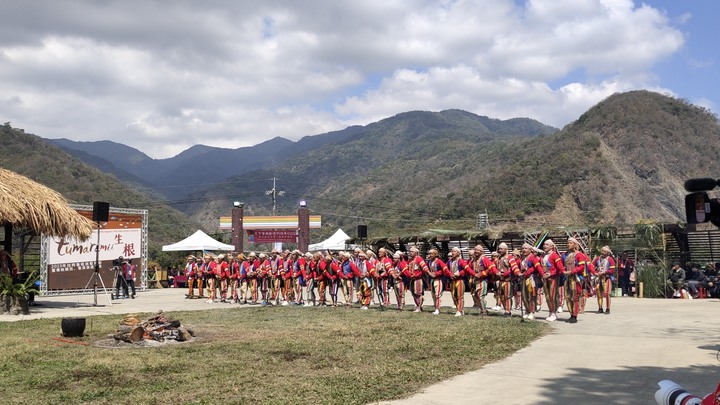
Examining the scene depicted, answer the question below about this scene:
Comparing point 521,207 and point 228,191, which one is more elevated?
point 228,191

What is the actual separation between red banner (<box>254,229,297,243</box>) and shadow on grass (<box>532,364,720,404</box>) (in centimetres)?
4158

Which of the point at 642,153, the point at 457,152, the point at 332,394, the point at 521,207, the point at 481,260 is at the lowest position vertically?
the point at 332,394

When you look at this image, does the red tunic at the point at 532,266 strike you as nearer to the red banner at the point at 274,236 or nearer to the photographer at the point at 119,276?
the photographer at the point at 119,276

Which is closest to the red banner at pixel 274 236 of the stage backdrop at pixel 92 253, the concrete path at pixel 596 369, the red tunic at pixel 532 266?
the stage backdrop at pixel 92 253

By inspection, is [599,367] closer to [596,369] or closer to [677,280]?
[596,369]

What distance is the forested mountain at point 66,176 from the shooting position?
69.1m

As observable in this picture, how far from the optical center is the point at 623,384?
7.18m

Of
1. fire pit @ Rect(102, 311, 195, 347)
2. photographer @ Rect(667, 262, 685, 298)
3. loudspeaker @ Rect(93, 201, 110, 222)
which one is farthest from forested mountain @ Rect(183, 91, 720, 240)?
fire pit @ Rect(102, 311, 195, 347)

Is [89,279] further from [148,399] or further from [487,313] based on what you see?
[148,399]

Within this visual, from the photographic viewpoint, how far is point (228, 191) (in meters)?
180

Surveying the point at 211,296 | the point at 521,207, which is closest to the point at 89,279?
the point at 211,296

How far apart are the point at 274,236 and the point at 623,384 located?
1714 inches

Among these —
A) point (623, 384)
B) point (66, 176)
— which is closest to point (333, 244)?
point (623, 384)

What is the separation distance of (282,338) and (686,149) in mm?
72249
